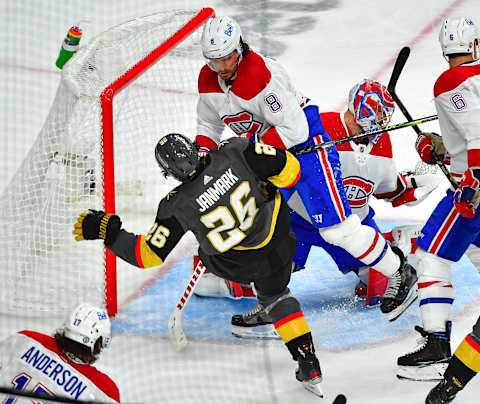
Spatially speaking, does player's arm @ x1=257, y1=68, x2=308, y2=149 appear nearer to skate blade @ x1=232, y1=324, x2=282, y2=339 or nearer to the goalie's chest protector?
the goalie's chest protector

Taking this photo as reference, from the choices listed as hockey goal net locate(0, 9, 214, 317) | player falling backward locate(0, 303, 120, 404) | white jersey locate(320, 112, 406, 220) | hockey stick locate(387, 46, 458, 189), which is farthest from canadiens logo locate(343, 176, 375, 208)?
player falling backward locate(0, 303, 120, 404)

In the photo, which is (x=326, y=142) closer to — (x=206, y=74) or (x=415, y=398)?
(x=206, y=74)

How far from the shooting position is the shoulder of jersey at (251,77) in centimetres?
262

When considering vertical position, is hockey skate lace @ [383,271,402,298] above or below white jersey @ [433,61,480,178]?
below

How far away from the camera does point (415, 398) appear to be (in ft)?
7.72

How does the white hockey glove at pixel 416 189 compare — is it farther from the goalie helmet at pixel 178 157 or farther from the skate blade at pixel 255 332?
the goalie helmet at pixel 178 157

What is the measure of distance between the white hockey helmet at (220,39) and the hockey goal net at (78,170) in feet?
1.56

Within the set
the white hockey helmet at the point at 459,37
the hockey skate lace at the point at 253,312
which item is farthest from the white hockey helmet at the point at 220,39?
the hockey skate lace at the point at 253,312

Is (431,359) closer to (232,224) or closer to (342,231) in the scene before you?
(342,231)

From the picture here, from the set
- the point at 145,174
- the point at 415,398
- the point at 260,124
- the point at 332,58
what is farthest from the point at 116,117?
the point at 332,58

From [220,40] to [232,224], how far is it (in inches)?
29.1

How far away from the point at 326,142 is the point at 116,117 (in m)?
1.02

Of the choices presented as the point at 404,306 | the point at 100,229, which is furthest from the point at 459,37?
the point at 100,229

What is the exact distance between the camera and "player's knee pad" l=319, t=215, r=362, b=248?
2.75 meters
